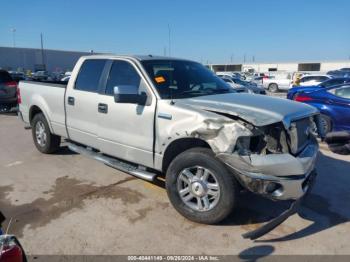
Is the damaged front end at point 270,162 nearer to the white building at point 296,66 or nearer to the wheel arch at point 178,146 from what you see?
the wheel arch at point 178,146

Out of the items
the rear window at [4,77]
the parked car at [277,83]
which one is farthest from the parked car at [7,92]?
the parked car at [277,83]

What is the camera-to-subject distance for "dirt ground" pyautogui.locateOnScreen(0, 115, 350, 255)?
3268mm

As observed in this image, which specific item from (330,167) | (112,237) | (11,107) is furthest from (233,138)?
(11,107)

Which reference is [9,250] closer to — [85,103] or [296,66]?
[85,103]

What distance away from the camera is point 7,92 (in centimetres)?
1147

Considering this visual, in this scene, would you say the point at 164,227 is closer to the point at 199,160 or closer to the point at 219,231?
the point at 219,231

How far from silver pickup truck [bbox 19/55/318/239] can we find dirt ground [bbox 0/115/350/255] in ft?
1.02

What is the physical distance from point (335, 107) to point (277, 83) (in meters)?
21.6

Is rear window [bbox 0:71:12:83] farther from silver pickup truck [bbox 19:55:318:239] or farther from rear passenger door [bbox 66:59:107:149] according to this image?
rear passenger door [bbox 66:59:107:149]

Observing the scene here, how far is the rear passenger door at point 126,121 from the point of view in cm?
411

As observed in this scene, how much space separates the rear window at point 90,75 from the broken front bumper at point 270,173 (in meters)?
2.61

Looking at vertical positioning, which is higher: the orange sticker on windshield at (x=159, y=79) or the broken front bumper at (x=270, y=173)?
the orange sticker on windshield at (x=159, y=79)

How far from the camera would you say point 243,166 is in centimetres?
320

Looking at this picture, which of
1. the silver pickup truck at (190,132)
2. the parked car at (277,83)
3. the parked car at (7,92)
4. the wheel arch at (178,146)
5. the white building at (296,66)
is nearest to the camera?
the silver pickup truck at (190,132)
